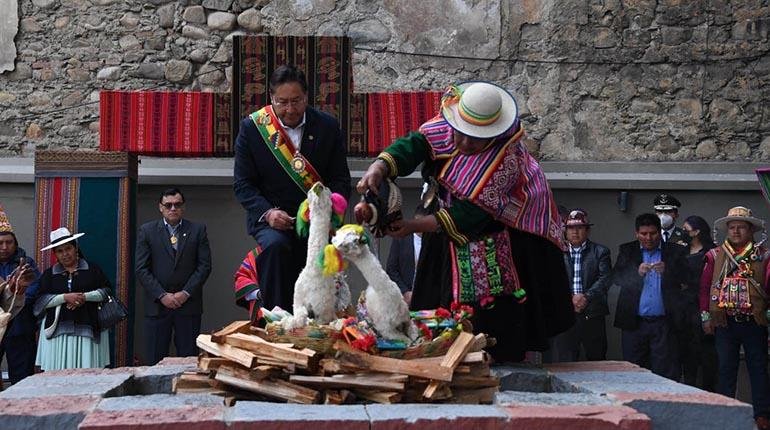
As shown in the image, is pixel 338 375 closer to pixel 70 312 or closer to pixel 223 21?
pixel 70 312

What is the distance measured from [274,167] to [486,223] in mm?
1245

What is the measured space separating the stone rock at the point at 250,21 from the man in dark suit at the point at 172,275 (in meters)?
2.05

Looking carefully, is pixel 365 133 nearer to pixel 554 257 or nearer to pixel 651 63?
pixel 651 63

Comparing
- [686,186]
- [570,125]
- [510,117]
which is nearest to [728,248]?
[686,186]

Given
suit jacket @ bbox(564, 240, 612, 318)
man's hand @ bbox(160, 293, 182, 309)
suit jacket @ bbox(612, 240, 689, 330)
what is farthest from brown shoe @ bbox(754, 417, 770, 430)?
man's hand @ bbox(160, 293, 182, 309)

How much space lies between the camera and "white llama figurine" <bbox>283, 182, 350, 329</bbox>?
473cm

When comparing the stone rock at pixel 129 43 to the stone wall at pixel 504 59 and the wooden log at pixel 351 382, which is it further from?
the wooden log at pixel 351 382

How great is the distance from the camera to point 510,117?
507 cm

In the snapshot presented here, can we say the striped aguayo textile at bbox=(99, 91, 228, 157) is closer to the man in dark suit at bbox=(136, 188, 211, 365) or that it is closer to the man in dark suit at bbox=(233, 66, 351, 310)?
the man in dark suit at bbox=(136, 188, 211, 365)

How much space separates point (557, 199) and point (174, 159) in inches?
137

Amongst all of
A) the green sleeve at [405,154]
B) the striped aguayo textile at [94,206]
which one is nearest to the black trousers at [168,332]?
the striped aguayo textile at [94,206]

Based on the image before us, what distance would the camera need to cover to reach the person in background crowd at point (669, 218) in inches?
374

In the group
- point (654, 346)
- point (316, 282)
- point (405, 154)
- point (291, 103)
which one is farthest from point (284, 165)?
point (654, 346)

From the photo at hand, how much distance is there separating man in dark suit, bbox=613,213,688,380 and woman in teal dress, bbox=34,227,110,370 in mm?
4025
